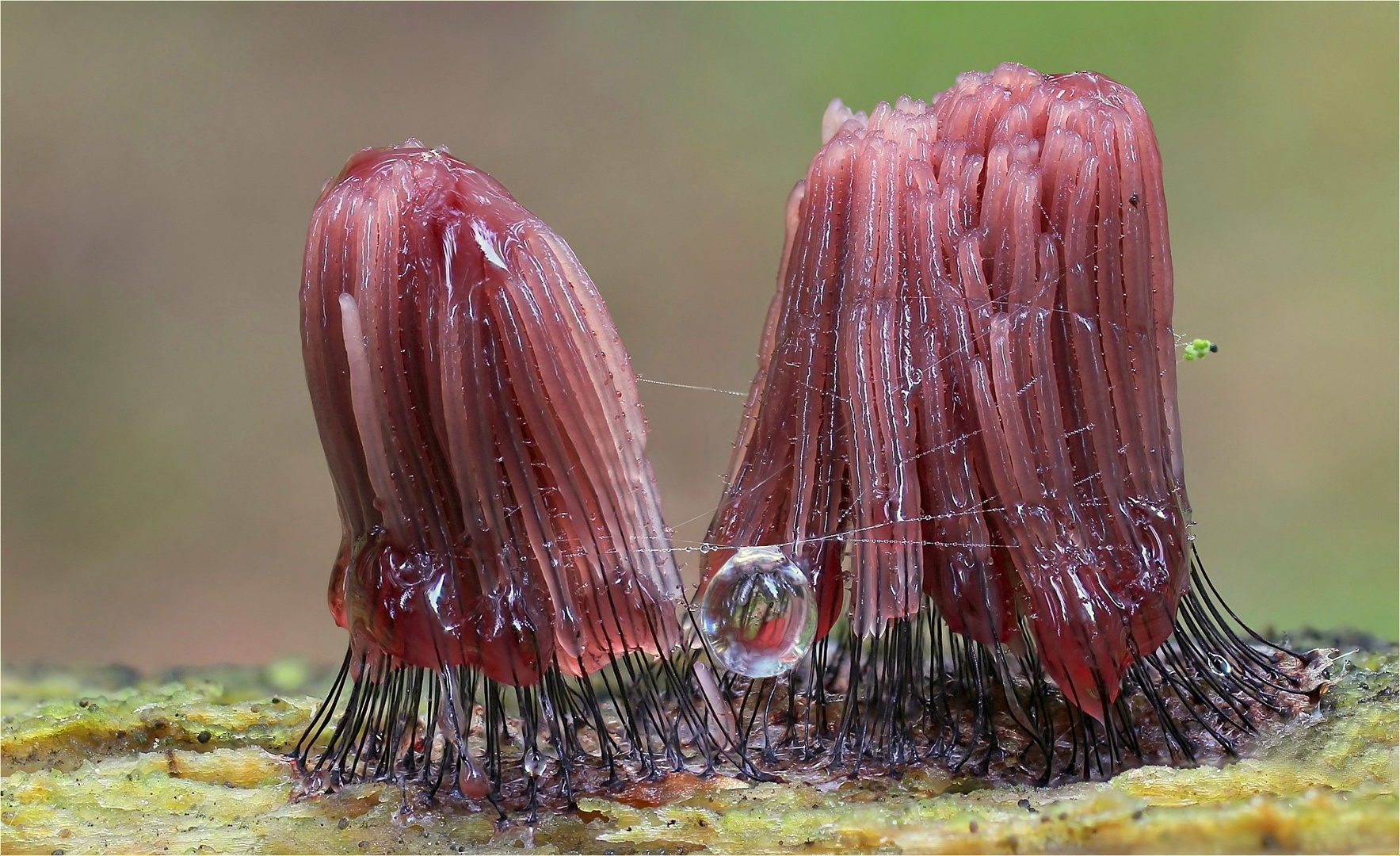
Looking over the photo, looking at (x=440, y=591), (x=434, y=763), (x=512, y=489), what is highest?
(x=512, y=489)

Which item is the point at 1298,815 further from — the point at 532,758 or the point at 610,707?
the point at 610,707

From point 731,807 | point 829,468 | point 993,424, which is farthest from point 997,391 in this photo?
point 731,807

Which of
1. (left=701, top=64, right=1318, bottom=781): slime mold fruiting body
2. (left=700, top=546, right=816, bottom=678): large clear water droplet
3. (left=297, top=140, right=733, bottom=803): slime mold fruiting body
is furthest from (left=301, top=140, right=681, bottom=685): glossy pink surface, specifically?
(left=701, top=64, right=1318, bottom=781): slime mold fruiting body

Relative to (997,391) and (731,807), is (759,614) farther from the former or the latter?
(997,391)

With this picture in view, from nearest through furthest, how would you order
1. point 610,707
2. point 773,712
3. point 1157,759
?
point 1157,759
point 773,712
point 610,707

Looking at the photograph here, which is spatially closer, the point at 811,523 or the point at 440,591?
the point at 440,591

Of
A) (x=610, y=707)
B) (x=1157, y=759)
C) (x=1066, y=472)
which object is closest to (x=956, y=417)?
(x=1066, y=472)
